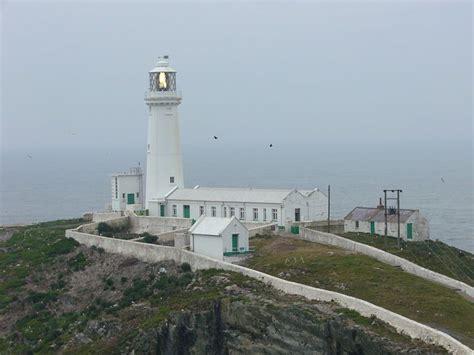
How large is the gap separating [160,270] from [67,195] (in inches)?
3466

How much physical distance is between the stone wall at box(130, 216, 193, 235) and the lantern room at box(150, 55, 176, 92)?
308 inches

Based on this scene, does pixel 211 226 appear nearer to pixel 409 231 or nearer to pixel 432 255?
pixel 409 231

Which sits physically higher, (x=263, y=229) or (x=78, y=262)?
(x=263, y=229)

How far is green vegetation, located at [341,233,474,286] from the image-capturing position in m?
44.9

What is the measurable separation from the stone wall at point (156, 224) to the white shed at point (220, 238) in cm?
591

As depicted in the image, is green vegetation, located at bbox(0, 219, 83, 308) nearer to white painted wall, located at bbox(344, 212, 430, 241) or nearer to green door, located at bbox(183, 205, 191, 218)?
green door, located at bbox(183, 205, 191, 218)

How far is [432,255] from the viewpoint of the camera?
4669 centimetres

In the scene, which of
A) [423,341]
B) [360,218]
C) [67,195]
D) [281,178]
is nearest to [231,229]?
[360,218]

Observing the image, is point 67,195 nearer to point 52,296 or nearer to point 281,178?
point 281,178

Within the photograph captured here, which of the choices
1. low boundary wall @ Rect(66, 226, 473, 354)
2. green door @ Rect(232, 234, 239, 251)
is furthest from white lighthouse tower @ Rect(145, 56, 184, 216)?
green door @ Rect(232, 234, 239, 251)

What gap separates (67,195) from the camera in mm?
133125

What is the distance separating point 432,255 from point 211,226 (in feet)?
34.2

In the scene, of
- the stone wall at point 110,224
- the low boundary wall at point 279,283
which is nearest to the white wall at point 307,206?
the low boundary wall at point 279,283

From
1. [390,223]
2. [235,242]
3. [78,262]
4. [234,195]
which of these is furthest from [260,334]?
[234,195]
